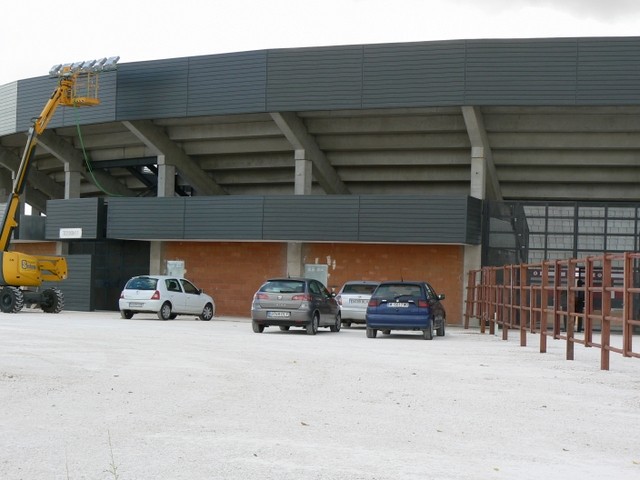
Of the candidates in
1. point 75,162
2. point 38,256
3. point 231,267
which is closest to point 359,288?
point 231,267

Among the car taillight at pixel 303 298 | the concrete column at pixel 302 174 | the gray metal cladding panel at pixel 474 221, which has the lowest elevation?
the car taillight at pixel 303 298

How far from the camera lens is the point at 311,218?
35.2 meters

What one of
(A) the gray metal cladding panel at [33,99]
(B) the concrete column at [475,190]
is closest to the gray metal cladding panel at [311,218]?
(B) the concrete column at [475,190]

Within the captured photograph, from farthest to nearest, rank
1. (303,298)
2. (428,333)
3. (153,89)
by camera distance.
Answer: (153,89) → (303,298) → (428,333)

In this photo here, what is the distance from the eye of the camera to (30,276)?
34031 millimetres

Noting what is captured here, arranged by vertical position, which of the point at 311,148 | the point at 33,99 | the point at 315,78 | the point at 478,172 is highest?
the point at 33,99

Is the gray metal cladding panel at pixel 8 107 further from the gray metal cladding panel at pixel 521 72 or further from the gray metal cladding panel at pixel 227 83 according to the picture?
the gray metal cladding panel at pixel 521 72

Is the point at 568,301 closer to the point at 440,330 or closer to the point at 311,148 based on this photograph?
the point at 440,330

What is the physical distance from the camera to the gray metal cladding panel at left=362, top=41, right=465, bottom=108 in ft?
107

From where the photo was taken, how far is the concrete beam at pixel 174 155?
1518 inches

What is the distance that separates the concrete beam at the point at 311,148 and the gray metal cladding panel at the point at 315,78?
758 millimetres

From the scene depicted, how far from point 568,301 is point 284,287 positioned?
8900mm

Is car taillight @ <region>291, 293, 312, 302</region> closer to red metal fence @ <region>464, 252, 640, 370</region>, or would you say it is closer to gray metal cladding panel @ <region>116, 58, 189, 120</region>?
red metal fence @ <region>464, 252, 640, 370</region>

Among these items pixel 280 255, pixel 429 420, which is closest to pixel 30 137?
pixel 280 255
